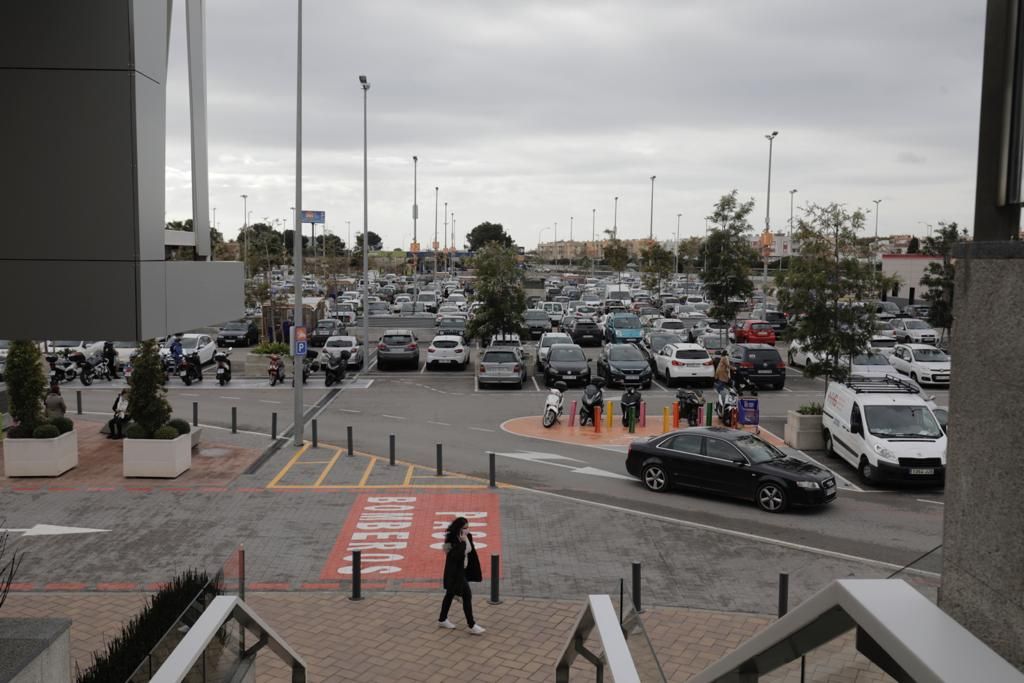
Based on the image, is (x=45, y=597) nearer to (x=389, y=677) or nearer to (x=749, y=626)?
(x=389, y=677)

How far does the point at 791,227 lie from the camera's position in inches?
966

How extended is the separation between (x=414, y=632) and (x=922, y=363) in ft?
87.1

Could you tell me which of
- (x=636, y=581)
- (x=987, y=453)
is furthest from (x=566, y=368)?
(x=987, y=453)

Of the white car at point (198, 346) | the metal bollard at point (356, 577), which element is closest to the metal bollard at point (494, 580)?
the metal bollard at point (356, 577)

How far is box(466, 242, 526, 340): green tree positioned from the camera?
3550 centimetres

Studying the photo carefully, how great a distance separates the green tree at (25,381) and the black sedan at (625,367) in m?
17.6

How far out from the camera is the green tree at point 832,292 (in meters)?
21.6

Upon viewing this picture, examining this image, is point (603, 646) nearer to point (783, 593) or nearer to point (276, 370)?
point (783, 593)

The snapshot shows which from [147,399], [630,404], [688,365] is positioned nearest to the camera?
[147,399]

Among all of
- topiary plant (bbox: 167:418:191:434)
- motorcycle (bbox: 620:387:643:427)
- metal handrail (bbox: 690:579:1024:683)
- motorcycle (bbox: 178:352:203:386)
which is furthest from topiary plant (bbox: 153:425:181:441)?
metal handrail (bbox: 690:579:1024:683)

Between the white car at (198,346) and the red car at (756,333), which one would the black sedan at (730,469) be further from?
the red car at (756,333)

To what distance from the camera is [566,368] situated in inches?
1181

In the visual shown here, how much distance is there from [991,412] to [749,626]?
653cm

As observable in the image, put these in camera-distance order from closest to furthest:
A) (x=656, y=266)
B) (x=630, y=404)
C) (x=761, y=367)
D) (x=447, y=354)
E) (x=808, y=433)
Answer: (x=808, y=433)
(x=630, y=404)
(x=761, y=367)
(x=447, y=354)
(x=656, y=266)
